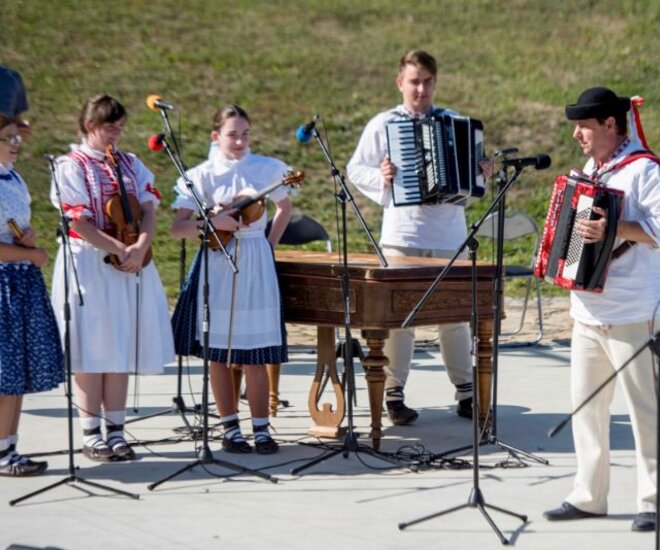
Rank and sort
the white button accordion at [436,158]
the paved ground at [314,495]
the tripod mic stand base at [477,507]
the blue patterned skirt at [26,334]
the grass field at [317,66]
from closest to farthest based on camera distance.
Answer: the paved ground at [314,495]
the tripod mic stand base at [477,507]
the blue patterned skirt at [26,334]
the white button accordion at [436,158]
the grass field at [317,66]

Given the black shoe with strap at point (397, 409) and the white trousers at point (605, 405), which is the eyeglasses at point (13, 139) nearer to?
the black shoe with strap at point (397, 409)

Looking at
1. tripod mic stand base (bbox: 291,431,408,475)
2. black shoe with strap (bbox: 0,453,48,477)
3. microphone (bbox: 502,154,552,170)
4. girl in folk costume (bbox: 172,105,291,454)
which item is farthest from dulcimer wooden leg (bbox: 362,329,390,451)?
black shoe with strap (bbox: 0,453,48,477)

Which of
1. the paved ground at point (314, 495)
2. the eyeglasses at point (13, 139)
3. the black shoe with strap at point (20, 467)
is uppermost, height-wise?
the eyeglasses at point (13, 139)

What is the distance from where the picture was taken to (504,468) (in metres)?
7.26

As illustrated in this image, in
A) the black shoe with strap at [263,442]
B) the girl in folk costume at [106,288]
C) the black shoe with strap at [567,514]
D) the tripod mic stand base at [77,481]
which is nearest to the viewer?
the black shoe with strap at [567,514]

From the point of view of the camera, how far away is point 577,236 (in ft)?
19.5

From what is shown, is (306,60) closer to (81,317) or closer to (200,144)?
(200,144)

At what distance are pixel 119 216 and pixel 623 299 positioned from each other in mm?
2785

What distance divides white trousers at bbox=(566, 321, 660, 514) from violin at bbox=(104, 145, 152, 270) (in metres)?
2.50

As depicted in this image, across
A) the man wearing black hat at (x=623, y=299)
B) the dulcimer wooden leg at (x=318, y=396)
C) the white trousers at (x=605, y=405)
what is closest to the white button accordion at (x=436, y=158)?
the dulcimer wooden leg at (x=318, y=396)

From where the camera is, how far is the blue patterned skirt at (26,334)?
271 inches

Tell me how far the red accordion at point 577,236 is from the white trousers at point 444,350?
246 centimetres

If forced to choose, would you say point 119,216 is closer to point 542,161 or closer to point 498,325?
point 498,325

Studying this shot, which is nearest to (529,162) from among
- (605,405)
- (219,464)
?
(605,405)
